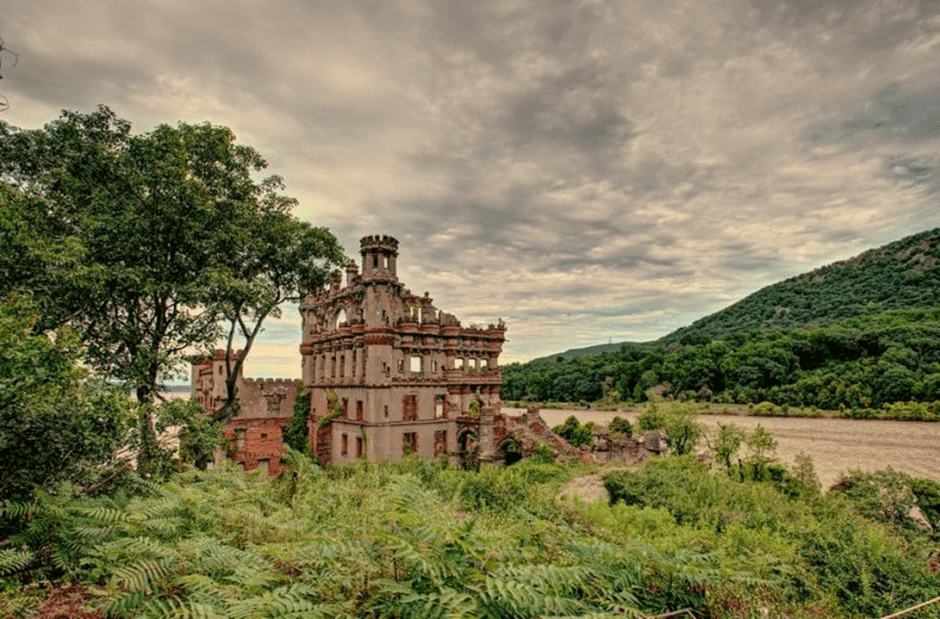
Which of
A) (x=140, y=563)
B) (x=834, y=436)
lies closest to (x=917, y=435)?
(x=834, y=436)

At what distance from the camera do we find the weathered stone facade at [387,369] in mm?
28125

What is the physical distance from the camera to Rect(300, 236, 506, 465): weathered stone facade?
1107 inches

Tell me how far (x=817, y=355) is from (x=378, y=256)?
8184 cm

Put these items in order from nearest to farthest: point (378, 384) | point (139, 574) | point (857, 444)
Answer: point (139, 574) → point (378, 384) → point (857, 444)

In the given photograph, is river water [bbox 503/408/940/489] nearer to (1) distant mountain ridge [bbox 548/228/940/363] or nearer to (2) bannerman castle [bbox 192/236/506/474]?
(2) bannerman castle [bbox 192/236/506/474]

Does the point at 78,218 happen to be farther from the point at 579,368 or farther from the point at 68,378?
the point at 579,368

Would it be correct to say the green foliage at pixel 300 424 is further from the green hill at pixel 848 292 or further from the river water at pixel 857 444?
the green hill at pixel 848 292

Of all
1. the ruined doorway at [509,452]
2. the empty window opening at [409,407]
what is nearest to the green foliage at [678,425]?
the ruined doorway at [509,452]

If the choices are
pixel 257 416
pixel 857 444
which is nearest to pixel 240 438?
pixel 257 416

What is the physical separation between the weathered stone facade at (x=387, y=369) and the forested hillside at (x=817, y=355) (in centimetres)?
5592

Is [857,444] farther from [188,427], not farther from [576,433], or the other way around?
Result: [188,427]

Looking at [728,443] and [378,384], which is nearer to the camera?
[378,384]

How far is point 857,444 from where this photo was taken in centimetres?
4362

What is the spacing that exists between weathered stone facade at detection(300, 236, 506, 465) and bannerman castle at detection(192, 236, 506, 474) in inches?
2.6
